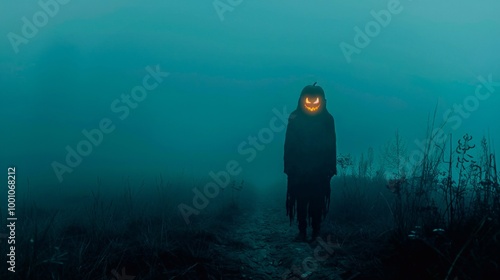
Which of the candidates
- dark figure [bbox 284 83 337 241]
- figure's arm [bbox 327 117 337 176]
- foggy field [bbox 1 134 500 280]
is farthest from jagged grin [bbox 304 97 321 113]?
foggy field [bbox 1 134 500 280]

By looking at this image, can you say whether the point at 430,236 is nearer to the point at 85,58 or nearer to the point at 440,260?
the point at 440,260

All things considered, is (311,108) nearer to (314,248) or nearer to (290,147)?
(290,147)

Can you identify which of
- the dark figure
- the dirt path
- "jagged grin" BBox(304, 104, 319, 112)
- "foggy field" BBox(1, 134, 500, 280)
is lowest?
the dirt path

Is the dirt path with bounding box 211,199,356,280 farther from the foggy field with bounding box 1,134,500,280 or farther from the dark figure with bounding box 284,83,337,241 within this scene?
the dark figure with bounding box 284,83,337,241

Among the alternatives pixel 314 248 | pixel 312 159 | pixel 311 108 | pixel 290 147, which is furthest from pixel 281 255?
pixel 311 108

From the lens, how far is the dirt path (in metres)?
3.03

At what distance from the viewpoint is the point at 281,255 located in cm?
390

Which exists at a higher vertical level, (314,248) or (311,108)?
(311,108)

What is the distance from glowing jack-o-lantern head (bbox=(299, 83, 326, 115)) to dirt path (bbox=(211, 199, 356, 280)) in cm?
192

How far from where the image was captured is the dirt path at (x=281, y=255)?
119 inches

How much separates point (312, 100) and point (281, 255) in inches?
92.5

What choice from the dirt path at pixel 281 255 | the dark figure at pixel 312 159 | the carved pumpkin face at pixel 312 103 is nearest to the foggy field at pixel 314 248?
the dirt path at pixel 281 255

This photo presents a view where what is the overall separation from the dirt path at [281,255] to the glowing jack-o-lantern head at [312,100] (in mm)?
1918

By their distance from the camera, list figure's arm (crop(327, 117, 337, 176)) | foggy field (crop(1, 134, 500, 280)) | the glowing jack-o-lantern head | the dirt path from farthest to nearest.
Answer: figure's arm (crop(327, 117, 337, 176)), the glowing jack-o-lantern head, the dirt path, foggy field (crop(1, 134, 500, 280))
